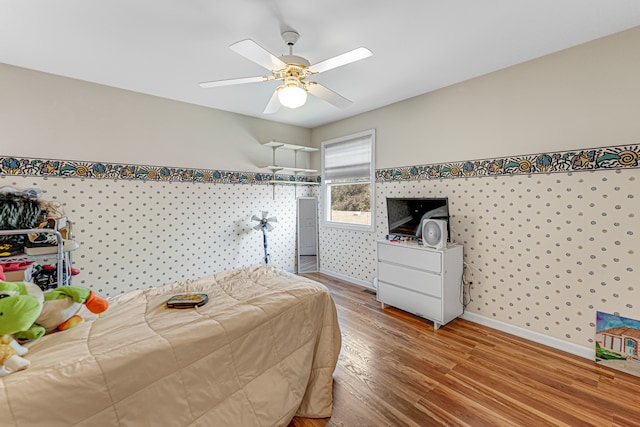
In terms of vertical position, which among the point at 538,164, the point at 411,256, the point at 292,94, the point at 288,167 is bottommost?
the point at 411,256

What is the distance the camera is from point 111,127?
Result: 2889 mm

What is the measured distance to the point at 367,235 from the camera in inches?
155

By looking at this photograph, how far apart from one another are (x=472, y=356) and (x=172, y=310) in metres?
2.37

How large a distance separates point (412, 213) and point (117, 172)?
3393mm

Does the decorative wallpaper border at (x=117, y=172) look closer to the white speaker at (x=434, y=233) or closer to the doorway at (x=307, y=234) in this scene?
the doorway at (x=307, y=234)

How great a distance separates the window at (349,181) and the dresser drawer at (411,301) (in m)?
0.99

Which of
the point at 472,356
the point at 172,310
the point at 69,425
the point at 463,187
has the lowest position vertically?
the point at 472,356

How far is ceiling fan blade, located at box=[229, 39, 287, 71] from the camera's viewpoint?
4.92 ft

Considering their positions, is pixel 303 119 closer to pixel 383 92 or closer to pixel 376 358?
pixel 383 92

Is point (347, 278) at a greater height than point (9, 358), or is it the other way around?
point (9, 358)

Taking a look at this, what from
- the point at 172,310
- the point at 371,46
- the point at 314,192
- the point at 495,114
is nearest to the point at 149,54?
the point at 371,46

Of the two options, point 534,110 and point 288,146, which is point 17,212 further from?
point 534,110

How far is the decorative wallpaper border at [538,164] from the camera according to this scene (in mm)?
2041

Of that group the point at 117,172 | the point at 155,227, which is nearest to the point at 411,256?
the point at 155,227
